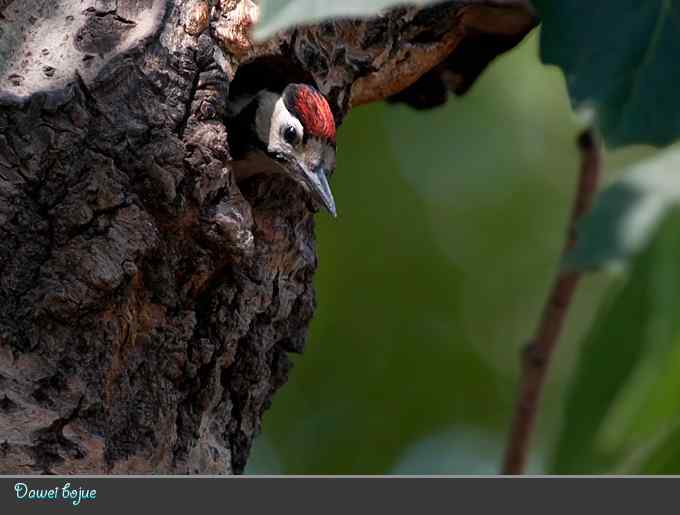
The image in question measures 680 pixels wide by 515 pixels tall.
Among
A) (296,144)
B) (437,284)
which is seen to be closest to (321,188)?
(296,144)

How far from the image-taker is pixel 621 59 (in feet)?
10.2

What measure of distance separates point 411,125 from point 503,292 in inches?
54.2

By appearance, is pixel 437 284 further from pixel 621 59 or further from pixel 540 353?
pixel 621 59

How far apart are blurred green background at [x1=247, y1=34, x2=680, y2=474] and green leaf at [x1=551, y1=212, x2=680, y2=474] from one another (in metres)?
3.16

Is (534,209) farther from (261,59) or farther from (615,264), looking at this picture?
(261,59)

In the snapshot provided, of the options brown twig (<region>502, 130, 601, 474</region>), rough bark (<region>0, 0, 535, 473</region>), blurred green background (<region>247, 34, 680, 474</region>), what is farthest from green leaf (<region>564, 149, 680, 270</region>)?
blurred green background (<region>247, 34, 680, 474</region>)

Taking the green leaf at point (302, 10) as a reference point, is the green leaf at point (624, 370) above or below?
below

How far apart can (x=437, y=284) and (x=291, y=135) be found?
5.69 m

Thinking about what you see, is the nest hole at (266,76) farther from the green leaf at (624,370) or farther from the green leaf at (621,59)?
the green leaf at (624,370)

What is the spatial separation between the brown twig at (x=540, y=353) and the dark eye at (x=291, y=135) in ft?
4.31

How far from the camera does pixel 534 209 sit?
355 inches

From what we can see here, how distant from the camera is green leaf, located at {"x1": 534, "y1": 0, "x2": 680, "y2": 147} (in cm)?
303

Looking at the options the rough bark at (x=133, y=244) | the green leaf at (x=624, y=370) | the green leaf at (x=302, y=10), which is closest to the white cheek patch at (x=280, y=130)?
the rough bark at (x=133, y=244)

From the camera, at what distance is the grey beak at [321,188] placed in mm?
3236
